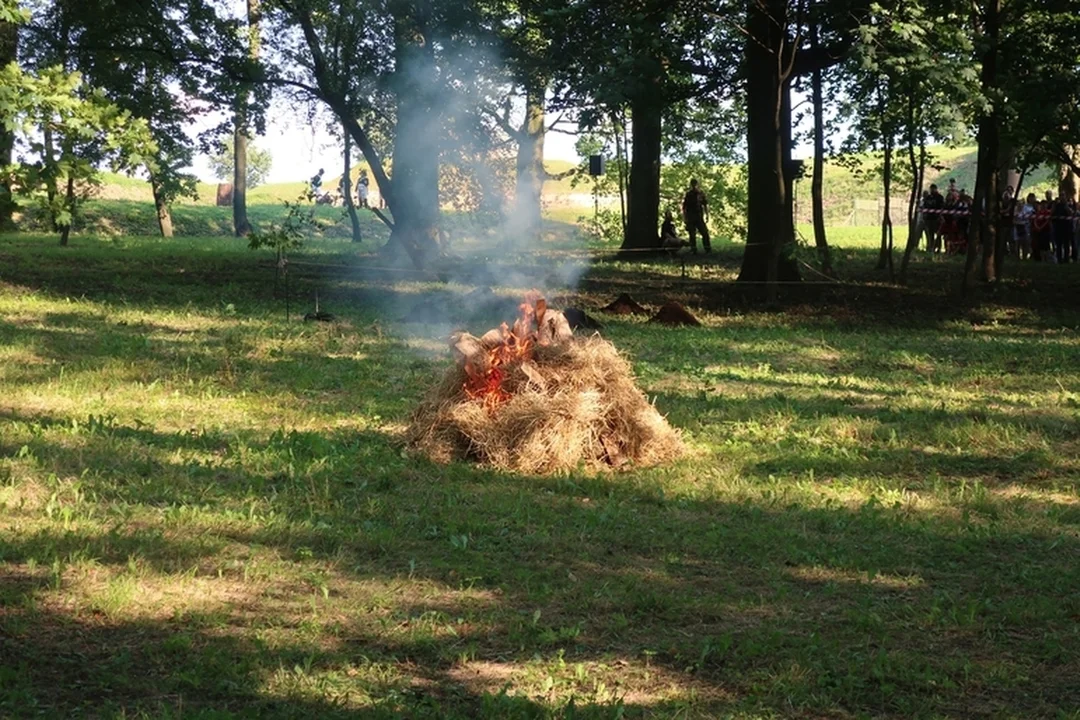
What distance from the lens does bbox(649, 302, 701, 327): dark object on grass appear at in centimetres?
1769

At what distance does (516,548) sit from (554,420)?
6.43 ft

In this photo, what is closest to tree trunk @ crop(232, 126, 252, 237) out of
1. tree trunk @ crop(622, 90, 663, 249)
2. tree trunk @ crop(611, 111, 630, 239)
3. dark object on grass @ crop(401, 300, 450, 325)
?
tree trunk @ crop(611, 111, 630, 239)

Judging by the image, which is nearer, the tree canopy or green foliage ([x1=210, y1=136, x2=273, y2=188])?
the tree canopy

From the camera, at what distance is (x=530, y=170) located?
115 feet

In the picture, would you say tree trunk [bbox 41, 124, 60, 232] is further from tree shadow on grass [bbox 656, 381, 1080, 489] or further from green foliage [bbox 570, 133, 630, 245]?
green foliage [bbox 570, 133, 630, 245]

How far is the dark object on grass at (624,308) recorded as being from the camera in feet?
61.1

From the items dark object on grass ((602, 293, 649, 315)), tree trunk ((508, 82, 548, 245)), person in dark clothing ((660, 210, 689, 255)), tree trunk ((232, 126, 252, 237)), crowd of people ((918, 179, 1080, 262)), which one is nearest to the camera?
dark object on grass ((602, 293, 649, 315))

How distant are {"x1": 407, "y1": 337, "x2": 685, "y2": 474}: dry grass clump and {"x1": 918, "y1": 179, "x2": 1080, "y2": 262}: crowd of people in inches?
805

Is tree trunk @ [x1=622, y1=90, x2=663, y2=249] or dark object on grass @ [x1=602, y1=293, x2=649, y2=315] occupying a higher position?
tree trunk @ [x1=622, y1=90, x2=663, y2=249]

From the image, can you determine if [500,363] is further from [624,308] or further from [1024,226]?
[1024,226]

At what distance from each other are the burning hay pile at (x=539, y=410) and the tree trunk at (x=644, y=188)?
60.8 ft

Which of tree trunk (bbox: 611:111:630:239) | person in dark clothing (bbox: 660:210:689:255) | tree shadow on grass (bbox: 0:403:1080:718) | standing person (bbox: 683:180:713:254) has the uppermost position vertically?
tree trunk (bbox: 611:111:630:239)

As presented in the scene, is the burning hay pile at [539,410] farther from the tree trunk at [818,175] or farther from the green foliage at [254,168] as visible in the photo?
the green foliage at [254,168]

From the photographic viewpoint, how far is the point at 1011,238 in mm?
31453
